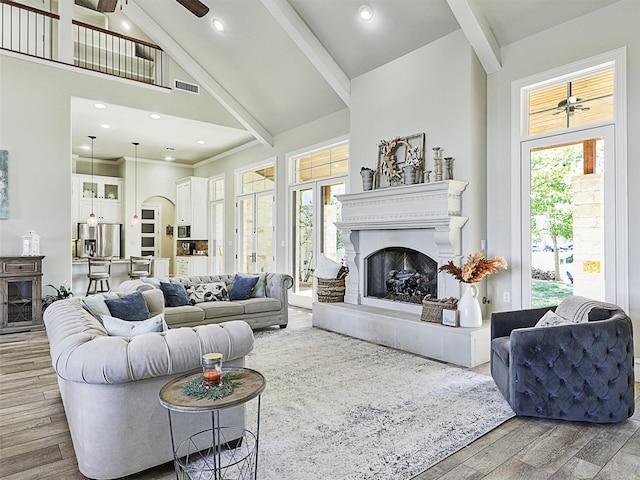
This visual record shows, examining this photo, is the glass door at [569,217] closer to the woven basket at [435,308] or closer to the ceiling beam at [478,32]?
the woven basket at [435,308]

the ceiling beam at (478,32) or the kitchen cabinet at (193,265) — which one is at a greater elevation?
the ceiling beam at (478,32)

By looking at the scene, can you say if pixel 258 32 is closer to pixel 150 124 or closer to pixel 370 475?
pixel 150 124

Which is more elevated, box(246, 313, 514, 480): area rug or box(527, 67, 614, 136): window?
box(527, 67, 614, 136): window

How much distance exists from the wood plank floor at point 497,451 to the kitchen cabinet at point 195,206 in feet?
24.2

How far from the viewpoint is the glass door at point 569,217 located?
12.7 ft

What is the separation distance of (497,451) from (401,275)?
10.6 ft

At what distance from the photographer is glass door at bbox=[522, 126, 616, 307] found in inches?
152

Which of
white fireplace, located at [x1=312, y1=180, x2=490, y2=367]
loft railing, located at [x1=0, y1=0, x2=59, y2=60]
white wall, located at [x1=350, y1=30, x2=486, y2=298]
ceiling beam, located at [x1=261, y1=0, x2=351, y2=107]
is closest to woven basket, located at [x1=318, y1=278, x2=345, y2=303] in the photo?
white fireplace, located at [x1=312, y1=180, x2=490, y2=367]

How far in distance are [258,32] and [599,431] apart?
611cm

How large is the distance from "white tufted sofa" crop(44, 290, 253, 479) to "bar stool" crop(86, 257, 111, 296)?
21.4 ft

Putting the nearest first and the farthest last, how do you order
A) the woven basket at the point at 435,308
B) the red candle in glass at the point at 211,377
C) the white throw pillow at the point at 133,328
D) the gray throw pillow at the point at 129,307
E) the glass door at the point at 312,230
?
the red candle in glass at the point at 211,377
the white throw pillow at the point at 133,328
the gray throw pillow at the point at 129,307
the woven basket at the point at 435,308
the glass door at the point at 312,230

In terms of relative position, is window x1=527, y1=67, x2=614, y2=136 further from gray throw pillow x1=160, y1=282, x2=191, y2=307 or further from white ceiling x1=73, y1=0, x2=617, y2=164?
gray throw pillow x1=160, y1=282, x2=191, y2=307

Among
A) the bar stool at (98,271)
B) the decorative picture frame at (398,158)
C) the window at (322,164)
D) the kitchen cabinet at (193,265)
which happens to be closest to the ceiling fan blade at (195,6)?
the decorative picture frame at (398,158)

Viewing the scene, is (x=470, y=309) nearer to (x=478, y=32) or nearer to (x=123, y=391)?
(x=478, y=32)
